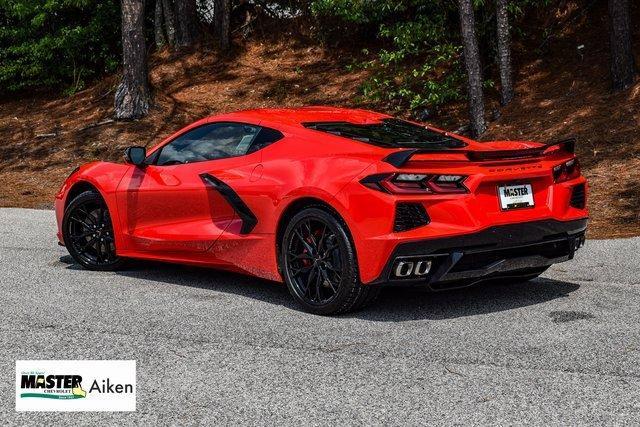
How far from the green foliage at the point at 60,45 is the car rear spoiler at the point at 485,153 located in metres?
19.6

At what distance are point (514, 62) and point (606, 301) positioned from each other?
1320 cm

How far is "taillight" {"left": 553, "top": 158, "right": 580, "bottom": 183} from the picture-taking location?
6617mm

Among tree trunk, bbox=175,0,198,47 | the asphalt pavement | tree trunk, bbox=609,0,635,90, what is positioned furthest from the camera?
tree trunk, bbox=175,0,198,47

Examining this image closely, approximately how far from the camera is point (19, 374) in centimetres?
488

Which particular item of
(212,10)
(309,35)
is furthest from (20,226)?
(212,10)

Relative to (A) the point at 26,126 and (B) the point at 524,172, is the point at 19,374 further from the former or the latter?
(A) the point at 26,126

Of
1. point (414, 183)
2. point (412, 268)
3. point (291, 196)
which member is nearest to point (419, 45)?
point (291, 196)

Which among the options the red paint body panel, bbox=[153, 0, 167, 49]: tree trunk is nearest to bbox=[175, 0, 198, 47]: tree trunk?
bbox=[153, 0, 167, 49]: tree trunk

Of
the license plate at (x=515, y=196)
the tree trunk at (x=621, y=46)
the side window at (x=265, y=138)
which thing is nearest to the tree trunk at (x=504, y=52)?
the tree trunk at (x=621, y=46)

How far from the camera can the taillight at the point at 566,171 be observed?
662 centimetres

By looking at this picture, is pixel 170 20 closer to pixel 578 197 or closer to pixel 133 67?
pixel 133 67

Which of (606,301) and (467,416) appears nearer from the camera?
(467,416)
